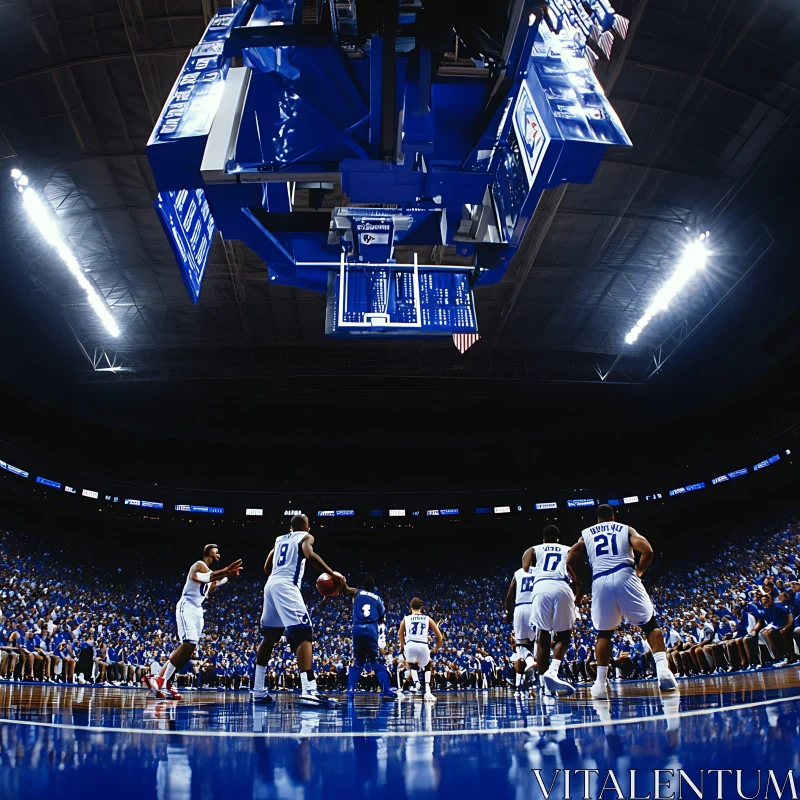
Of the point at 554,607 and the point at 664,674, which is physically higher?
the point at 554,607

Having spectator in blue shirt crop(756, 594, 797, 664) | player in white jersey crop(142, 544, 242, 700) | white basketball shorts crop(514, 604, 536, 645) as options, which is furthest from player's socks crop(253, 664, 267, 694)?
spectator in blue shirt crop(756, 594, 797, 664)

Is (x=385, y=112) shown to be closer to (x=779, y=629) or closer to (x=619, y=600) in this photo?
(x=619, y=600)

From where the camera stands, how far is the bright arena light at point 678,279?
54.3ft

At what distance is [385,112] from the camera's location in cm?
508

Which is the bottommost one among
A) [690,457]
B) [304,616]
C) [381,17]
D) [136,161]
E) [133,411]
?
[304,616]

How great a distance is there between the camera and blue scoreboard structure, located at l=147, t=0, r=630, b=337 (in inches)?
189

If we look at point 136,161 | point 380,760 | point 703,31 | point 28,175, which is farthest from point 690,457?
point 380,760

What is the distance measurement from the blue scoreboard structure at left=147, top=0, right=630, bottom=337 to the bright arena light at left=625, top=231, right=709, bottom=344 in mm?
11783

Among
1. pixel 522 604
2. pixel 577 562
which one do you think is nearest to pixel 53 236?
pixel 522 604

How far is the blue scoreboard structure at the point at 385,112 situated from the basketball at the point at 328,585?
3390 mm

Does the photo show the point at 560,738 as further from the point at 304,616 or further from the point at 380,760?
the point at 304,616

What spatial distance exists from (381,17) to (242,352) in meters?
19.4

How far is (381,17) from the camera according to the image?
4.43m

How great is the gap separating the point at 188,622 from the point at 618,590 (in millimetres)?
5000
